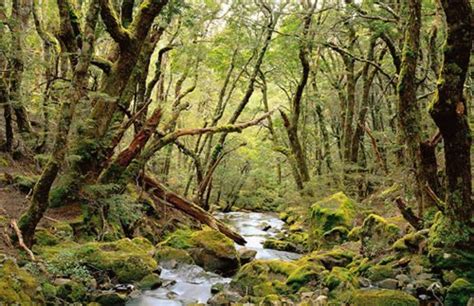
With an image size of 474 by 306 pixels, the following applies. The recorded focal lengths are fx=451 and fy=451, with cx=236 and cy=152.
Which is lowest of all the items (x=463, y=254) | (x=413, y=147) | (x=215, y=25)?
(x=463, y=254)

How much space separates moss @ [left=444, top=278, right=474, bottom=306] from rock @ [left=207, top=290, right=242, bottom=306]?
10.4 feet

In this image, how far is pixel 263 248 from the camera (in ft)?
48.0

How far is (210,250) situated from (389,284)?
13.2ft

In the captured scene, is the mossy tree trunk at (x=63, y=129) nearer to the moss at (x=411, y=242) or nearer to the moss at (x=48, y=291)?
the moss at (x=48, y=291)

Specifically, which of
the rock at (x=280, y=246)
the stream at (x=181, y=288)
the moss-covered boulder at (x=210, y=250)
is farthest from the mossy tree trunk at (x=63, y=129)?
the rock at (x=280, y=246)

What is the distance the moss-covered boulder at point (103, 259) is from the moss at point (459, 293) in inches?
195

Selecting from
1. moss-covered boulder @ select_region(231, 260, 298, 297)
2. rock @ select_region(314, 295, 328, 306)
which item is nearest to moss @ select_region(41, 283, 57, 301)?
moss-covered boulder @ select_region(231, 260, 298, 297)

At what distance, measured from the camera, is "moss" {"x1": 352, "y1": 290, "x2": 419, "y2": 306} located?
247 inches

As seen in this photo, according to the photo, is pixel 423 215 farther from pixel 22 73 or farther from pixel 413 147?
pixel 22 73

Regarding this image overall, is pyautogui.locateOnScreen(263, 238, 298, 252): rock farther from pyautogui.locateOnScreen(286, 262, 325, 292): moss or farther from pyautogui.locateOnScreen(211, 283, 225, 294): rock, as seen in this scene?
pyautogui.locateOnScreen(211, 283, 225, 294): rock

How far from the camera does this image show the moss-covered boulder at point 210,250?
9844 mm

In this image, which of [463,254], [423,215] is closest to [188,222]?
[423,215]

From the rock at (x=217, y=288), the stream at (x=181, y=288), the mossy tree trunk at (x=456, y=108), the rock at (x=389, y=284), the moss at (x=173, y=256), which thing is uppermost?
the mossy tree trunk at (x=456, y=108)

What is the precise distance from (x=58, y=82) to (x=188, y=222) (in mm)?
6186
